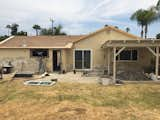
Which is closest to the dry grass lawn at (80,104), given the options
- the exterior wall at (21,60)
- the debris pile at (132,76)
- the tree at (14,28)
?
the debris pile at (132,76)

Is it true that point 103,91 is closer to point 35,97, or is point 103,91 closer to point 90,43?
point 35,97

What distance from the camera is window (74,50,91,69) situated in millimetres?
19891

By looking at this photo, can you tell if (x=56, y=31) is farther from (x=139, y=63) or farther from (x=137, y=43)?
(x=137, y=43)

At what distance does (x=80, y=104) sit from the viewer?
8.80 meters

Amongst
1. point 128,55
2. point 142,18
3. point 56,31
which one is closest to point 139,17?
point 142,18

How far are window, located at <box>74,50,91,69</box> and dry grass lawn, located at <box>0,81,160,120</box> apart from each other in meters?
8.03

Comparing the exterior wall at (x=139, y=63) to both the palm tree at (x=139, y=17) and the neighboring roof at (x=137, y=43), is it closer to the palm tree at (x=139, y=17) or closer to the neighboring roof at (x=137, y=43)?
Answer: the neighboring roof at (x=137, y=43)

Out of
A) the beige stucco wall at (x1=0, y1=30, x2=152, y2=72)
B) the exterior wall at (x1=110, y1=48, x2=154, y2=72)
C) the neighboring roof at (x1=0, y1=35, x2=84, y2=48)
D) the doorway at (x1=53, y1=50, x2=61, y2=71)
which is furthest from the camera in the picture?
the doorway at (x1=53, y1=50, x2=61, y2=71)

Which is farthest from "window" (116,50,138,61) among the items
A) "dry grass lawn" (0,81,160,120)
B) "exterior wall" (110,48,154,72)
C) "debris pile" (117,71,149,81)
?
"dry grass lawn" (0,81,160,120)

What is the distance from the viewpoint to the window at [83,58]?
1989 centimetres

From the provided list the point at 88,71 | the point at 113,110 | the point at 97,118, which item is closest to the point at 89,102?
the point at 113,110

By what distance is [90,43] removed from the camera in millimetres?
19844

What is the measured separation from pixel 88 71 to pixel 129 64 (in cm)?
370

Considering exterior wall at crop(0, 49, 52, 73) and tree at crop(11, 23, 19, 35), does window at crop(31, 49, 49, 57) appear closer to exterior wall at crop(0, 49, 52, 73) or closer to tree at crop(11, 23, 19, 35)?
exterior wall at crop(0, 49, 52, 73)
